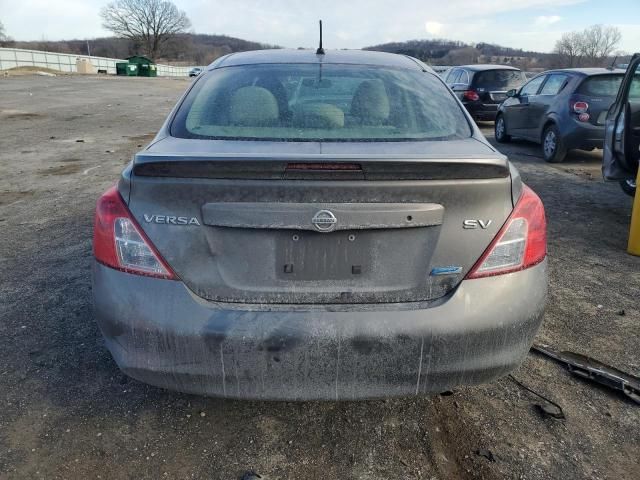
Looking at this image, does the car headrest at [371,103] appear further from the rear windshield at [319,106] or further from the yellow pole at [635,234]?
the yellow pole at [635,234]

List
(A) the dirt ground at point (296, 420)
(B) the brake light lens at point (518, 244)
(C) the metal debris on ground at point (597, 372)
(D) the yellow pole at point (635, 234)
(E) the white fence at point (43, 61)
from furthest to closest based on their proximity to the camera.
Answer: (E) the white fence at point (43, 61), (D) the yellow pole at point (635, 234), (C) the metal debris on ground at point (597, 372), (A) the dirt ground at point (296, 420), (B) the brake light lens at point (518, 244)

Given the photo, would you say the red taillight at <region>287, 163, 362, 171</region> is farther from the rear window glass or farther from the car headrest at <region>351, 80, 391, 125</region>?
the rear window glass

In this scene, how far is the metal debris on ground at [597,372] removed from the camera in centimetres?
284

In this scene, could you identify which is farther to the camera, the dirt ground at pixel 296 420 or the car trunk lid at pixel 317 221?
the dirt ground at pixel 296 420

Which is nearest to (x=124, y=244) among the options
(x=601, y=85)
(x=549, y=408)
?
(x=549, y=408)

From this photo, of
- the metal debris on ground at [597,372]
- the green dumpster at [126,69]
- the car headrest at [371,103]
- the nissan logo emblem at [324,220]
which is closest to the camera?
the nissan logo emblem at [324,220]

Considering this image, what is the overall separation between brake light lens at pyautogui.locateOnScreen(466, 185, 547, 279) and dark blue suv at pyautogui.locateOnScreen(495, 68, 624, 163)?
773cm

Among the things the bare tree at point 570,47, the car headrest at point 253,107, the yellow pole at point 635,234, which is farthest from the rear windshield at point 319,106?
the bare tree at point 570,47

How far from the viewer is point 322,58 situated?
3.34 meters

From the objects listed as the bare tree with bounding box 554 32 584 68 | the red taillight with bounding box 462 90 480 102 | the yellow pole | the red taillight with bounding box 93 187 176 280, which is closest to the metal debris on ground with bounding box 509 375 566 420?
the red taillight with bounding box 93 187 176 280

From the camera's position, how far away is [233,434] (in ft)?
8.25

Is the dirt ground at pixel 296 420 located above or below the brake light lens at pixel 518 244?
below

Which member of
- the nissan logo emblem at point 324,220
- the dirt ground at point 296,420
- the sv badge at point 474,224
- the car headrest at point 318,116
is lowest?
the dirt ground at point 296,420

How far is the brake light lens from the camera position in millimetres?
2152
